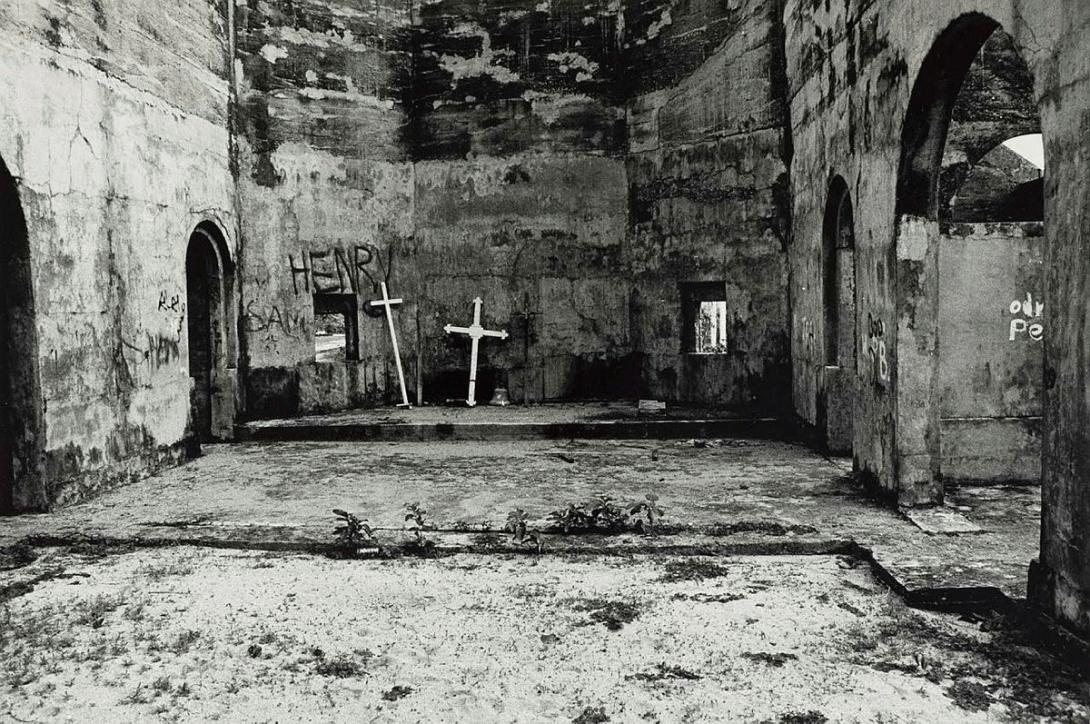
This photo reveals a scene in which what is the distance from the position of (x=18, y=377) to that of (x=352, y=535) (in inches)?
135

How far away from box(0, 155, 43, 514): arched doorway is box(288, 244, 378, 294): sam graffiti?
491 centimetres

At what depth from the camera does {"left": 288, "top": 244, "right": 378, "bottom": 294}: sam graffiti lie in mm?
12133

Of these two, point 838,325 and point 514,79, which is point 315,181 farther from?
point 838,325

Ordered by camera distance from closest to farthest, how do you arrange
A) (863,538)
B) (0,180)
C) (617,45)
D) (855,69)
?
(863,538) → (0,180) → (855,69) → (617,45)

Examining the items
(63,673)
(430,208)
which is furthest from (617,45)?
(63,673)

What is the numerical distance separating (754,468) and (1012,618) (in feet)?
14.0

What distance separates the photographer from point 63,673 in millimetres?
4246

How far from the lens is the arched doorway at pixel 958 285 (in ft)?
21.4

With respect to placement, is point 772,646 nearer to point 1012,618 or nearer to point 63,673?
point 1012,618

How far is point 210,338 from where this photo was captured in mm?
11195

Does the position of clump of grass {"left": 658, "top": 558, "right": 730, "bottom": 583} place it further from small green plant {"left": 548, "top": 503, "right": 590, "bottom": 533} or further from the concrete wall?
the concrete wall

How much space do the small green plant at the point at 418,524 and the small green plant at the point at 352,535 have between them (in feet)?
1.04

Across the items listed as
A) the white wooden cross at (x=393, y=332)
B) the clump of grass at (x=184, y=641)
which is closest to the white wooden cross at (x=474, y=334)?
the white wooden cross at (x=393, y=332)

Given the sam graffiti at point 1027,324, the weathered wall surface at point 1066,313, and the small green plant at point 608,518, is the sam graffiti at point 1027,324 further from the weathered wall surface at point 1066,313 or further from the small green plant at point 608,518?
the small green plant at point 608,518
